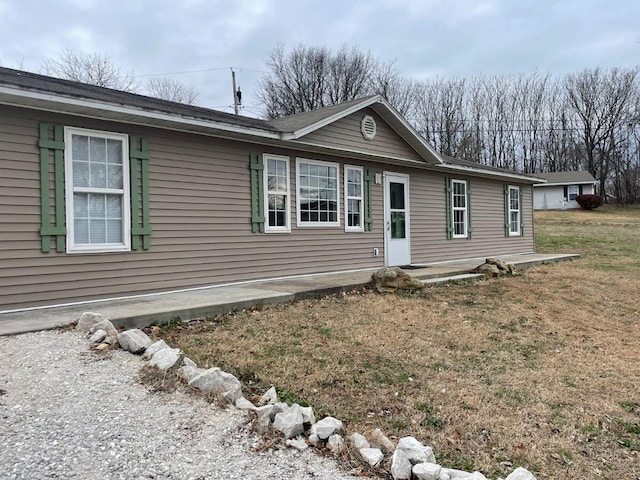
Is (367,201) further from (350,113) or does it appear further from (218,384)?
(218,384)

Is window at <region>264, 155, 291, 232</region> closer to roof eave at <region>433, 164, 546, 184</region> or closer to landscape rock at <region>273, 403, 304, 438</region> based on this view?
roof eave at <region>433, 164, 546, 184</region>

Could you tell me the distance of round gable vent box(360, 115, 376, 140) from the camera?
9234mm

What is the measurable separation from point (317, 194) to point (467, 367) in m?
5.16

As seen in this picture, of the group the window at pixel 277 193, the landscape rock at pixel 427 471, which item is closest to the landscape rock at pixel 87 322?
the landscape rock at pixel 427 471

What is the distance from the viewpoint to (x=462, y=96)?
33.8 metres

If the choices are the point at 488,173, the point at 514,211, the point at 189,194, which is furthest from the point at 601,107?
the point at 189,194

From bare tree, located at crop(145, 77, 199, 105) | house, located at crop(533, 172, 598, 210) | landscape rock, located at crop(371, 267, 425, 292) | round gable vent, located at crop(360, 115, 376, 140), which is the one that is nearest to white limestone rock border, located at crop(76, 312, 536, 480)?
landscape rock, located at crop(371, 267, 425, 292)

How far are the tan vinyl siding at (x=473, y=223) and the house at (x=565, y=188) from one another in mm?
21095

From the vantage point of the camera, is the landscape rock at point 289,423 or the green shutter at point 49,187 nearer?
the landscape rock at point 289,423

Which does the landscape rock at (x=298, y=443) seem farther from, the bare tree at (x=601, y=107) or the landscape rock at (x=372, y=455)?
the bare tree at (x=601, y=107)

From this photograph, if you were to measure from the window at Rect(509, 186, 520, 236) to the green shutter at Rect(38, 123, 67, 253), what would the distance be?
39.5 feet

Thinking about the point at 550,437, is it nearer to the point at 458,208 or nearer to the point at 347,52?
the point at 458,208

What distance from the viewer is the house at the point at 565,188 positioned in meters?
A: 32.9

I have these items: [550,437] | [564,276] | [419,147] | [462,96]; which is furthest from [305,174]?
[462,96]
